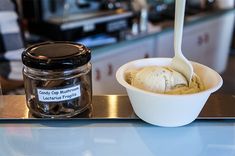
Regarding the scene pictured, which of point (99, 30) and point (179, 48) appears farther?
point (99, 30)

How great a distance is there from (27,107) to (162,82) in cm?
28

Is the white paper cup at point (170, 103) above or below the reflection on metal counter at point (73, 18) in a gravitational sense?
above

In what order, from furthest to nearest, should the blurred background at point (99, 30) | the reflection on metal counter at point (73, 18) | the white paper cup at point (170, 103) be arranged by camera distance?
the reflection on metal counter at point (73, 18) → the blurred background at point (99, 30) → the white paper cup at point (170, 103)

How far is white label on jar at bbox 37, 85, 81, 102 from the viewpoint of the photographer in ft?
1.72

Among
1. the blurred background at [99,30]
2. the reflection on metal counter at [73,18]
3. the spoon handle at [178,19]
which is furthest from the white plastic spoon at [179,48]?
the reflection on metal counter at [73,18]

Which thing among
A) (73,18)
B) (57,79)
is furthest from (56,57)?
(73,18)

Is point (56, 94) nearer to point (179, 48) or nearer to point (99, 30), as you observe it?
point (179, 48)

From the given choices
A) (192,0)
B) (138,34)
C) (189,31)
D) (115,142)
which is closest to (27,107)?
(115,142)

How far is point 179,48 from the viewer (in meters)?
0.53

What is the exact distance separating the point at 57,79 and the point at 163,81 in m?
0.19

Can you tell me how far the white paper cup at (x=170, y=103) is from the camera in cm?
48

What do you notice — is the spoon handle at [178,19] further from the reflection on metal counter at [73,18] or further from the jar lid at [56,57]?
the reflection on metal counter at [73,18]

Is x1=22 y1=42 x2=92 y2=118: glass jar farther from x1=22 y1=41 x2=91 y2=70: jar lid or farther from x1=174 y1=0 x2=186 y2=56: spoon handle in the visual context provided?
x1=174 y1=0 x2=186 y2=56: spoon handle

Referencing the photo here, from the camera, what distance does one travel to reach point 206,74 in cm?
56
